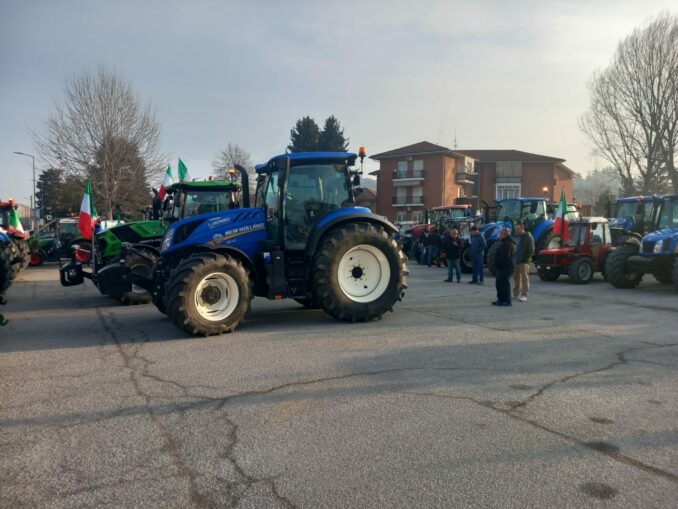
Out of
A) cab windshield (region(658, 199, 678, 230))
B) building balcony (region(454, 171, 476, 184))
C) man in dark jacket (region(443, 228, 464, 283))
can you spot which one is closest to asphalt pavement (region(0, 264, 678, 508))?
man in dark jacket (region(443, 228, 464, 283))

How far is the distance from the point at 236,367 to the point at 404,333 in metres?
2.75

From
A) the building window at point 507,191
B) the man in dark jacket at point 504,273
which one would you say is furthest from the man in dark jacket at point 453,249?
the building window at point 507,191

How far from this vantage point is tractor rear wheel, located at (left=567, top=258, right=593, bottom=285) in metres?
14.7

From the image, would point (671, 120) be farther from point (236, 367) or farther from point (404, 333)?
point (236, 367)

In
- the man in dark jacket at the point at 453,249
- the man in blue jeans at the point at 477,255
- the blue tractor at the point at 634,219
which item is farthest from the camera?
the blue tractor at the point at 634,219

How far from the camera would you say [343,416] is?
435cm

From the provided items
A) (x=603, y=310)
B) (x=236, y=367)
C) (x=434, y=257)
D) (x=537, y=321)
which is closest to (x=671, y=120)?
(x=434, y=257)

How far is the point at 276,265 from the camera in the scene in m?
7.96

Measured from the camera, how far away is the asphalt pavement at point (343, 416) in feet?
10.5

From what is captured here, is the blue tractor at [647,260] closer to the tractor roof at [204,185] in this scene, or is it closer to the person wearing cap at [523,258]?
the person wearing cap at [523,258]

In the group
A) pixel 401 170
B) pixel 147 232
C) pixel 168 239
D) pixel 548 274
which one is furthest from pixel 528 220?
pixel 401 170

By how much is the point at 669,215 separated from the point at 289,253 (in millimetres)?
11724

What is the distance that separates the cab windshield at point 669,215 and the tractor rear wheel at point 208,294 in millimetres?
12408

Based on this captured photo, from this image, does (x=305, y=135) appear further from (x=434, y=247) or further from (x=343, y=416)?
(x=343, y=416)
